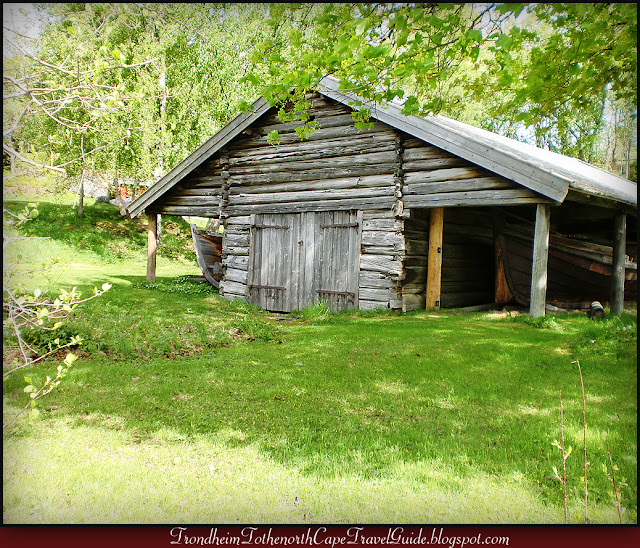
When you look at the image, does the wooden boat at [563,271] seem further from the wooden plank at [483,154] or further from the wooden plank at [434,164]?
the wooden plank at [483,154]

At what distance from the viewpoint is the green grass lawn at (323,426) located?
2.92 m

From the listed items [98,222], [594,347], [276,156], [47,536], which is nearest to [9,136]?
[47,536]

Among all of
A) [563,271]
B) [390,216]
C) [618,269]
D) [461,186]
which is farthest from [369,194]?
[618,269]

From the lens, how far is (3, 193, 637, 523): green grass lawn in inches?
115

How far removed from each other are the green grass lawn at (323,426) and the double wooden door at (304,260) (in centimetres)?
328

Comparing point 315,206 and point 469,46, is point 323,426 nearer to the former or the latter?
point 469,46

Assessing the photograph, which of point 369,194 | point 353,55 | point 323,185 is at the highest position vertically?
point 353,55

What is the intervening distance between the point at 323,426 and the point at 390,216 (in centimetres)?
732

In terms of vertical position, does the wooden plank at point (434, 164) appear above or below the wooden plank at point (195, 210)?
above

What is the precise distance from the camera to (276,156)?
1265cm

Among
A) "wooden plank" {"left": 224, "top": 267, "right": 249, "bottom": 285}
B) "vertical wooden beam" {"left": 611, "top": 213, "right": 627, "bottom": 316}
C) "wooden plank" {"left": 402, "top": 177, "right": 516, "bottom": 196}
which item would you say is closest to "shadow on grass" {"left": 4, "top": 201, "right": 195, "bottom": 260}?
"wooden plank" {"left": 224, "top": 267, "right": 249, "bottom": 285}

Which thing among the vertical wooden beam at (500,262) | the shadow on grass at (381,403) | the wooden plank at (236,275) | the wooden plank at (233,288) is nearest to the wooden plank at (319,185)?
the wooden plank at (236,275)

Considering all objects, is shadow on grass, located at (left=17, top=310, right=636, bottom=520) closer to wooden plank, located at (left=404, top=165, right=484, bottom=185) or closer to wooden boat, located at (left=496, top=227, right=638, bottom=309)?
wooden plank, located at (left=404, top=165, right=484, bottom=185)

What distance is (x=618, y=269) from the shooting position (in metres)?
10.8
